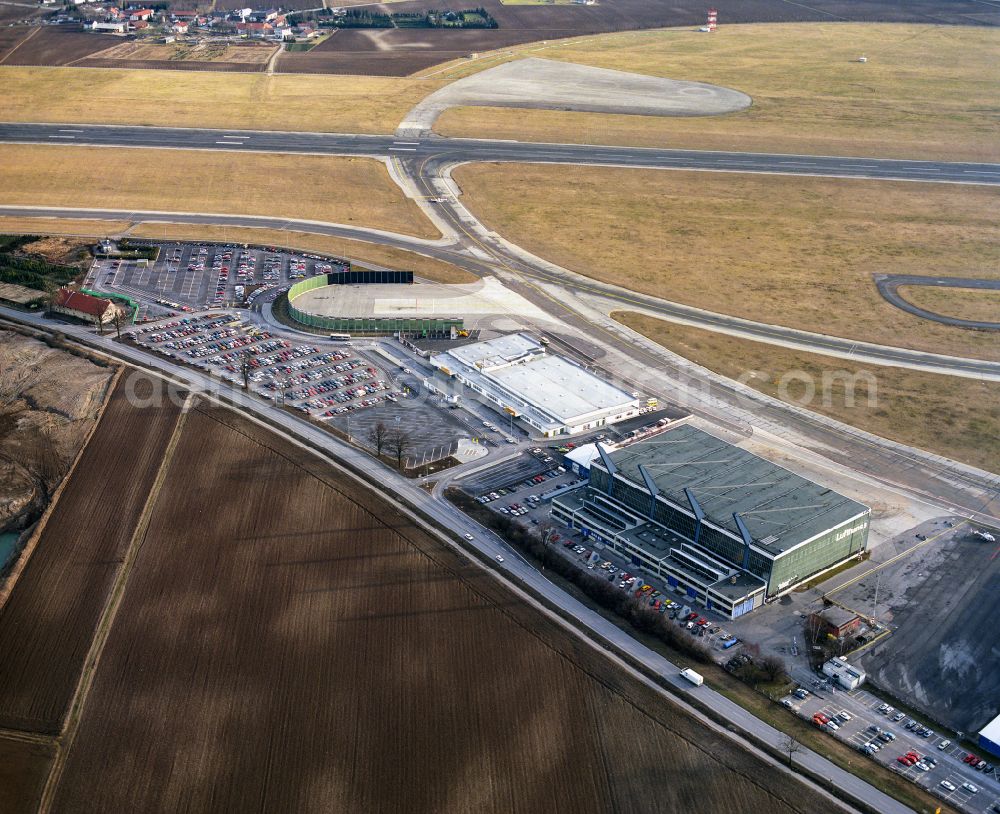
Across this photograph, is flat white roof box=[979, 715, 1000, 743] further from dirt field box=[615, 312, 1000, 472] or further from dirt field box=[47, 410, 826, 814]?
dirt field box=[615, 312, 1000, 472]

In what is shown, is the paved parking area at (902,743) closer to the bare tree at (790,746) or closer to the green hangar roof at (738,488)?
the bare tree at (790,746)

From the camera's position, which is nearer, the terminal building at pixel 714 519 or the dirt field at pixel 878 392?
the terminal building at pixel 714 519

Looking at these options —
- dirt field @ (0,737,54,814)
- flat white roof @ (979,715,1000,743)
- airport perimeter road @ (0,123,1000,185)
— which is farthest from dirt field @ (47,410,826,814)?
airport perimeter road @ (0,123,1000,185)

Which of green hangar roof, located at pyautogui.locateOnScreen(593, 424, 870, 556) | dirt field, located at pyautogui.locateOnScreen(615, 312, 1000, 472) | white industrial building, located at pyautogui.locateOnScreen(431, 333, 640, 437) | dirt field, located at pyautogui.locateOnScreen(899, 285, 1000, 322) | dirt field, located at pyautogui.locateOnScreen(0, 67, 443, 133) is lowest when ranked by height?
dirt field, located at pyautogui.locateOnScreen(899, 285, 1000, 322)

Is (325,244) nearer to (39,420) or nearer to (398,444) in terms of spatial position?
(39,420)

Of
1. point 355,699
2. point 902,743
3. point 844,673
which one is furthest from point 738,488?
point 355,699

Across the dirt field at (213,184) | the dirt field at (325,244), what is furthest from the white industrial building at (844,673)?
the dirt field at (213,184)
